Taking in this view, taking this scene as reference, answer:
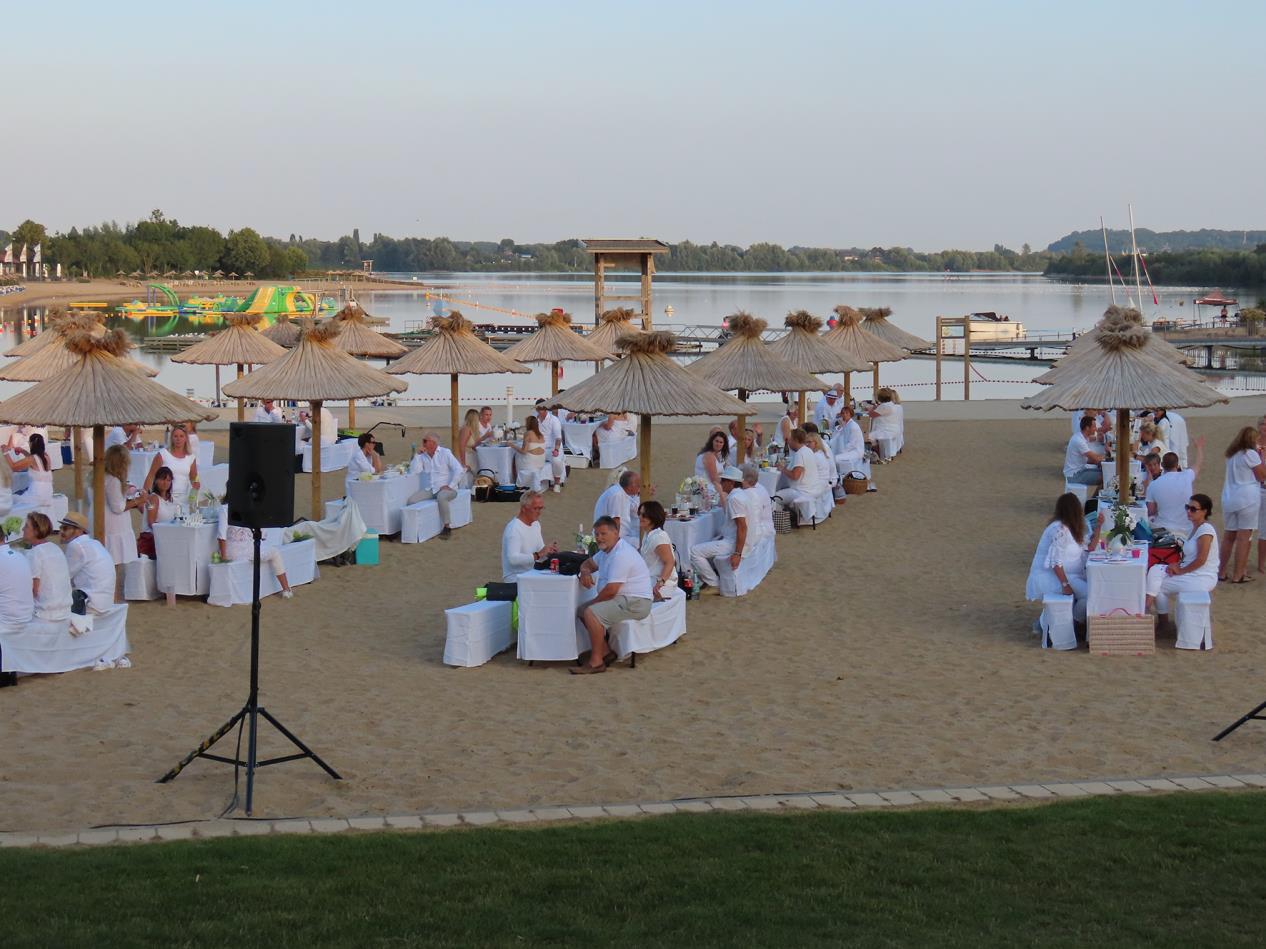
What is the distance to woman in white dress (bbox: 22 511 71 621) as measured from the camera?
30.2ft

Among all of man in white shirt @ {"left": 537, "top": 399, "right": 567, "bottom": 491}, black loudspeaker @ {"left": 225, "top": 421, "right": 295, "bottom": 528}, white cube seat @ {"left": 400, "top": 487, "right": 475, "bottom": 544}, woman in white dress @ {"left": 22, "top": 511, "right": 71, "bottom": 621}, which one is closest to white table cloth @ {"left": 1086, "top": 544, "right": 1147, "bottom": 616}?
black loudspeaker @ {"left": 225, "top": 421, "right": 295, "bottom": 528}

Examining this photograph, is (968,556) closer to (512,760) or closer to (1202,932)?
(512,760)

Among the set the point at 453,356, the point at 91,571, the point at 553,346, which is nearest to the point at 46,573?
the point at 91,571

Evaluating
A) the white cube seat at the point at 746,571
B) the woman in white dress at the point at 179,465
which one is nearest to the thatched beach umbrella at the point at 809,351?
the white cube seat at the point at 746,571

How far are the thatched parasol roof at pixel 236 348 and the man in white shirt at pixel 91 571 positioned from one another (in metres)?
10.3

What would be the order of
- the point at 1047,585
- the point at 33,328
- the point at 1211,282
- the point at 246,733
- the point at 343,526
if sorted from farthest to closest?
the point at 1211,282
the point at 33,328
the point at 343,526
the point at 1047,585
the point at 246,733

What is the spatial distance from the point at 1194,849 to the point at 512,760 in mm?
3474

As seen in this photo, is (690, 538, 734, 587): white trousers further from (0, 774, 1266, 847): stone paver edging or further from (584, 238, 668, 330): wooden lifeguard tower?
(584, 238, 668, 330): wooden lifeguard tower

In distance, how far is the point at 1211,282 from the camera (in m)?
117

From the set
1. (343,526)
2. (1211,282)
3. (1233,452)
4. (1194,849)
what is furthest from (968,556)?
(1211,282)

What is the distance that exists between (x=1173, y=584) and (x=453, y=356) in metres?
10.5

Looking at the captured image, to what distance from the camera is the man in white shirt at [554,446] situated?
60.6 ft

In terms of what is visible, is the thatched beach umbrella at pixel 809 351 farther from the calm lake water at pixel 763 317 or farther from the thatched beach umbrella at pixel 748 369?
the calm lake water at pixel 763 317

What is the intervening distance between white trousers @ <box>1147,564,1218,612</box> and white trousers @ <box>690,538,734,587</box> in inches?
134
